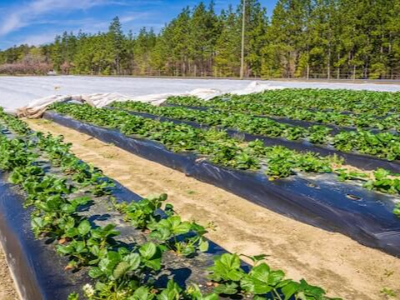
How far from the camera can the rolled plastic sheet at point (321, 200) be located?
3.34m

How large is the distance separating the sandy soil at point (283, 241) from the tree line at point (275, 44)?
31904mm

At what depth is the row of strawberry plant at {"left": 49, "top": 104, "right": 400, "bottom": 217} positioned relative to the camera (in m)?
4.29

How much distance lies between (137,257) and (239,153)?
355 cm

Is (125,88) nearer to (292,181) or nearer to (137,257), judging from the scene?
(292,181)

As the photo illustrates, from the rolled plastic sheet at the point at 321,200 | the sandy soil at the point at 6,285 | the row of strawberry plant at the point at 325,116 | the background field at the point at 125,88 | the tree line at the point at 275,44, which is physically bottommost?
the sandy soil at the point at 6,285

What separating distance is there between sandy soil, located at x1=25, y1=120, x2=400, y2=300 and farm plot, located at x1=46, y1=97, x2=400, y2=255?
123 mm

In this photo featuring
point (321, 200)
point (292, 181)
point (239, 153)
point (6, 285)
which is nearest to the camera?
point (6, 285)

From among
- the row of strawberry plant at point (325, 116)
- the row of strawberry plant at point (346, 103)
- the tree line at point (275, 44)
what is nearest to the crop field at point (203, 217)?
the row of strawberry plant at point (325, 116)

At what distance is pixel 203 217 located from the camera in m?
4.14

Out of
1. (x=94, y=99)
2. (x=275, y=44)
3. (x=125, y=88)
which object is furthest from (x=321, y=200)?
(x=275, y=44)

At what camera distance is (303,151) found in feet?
21.1

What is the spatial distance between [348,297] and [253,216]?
1.61 m

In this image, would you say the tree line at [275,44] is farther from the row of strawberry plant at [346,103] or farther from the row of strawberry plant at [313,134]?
the row of strawberry plant at [313,134]

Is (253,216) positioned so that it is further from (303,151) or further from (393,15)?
(393,15)
